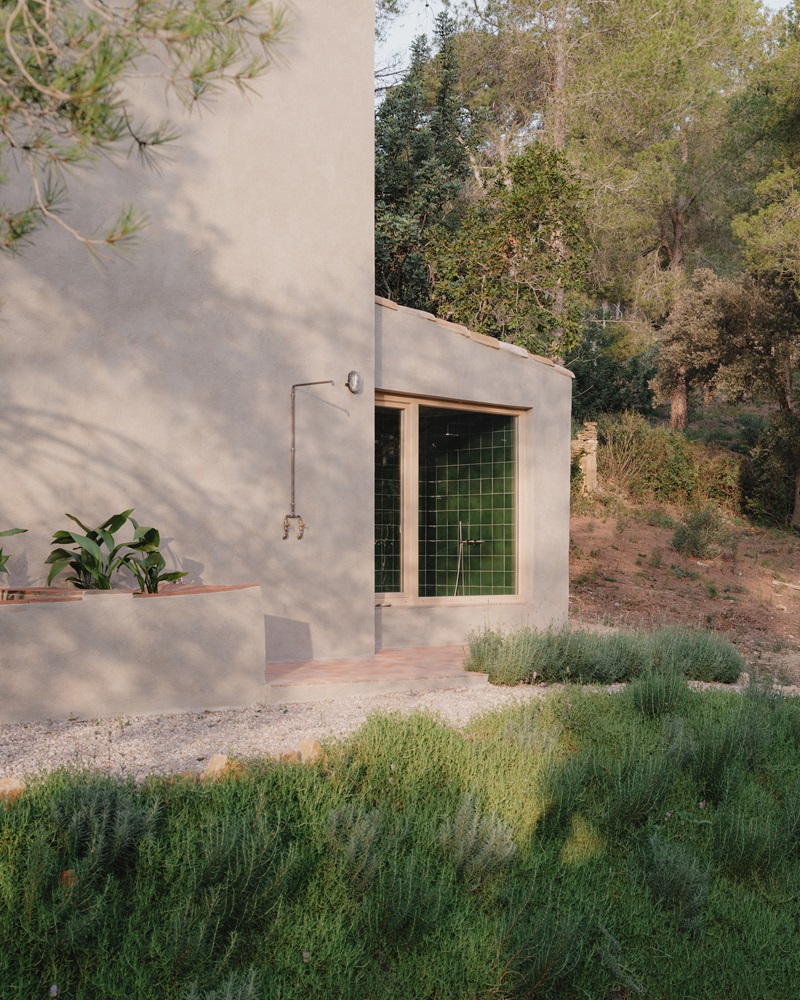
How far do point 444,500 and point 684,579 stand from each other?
7.10 metres

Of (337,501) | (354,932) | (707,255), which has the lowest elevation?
(354,932)

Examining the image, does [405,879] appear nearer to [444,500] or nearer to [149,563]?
[149,563]

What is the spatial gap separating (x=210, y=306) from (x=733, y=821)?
4.50 meters

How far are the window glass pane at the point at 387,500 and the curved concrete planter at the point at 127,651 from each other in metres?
2.27

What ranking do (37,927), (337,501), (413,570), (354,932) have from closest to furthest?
(37,927)
(354,932)
(337,501)
(413,570)

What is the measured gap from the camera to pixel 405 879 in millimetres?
3248

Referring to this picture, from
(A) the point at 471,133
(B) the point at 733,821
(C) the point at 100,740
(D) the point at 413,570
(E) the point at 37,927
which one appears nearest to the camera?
(E) the point at 37,927

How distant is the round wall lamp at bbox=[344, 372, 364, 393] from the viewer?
716 centimetres

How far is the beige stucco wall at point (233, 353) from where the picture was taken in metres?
5.80

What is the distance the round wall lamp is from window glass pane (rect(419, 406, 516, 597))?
1.02 m

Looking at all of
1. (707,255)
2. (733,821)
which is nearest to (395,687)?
(733,821)

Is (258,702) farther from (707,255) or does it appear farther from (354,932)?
(707,255)

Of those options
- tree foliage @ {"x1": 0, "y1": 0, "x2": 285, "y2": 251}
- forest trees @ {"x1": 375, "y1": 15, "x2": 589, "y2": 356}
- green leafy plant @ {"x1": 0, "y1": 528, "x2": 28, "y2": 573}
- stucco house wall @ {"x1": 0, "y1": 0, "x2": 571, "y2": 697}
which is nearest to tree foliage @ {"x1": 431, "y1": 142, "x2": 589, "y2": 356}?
forest trees @ {"x1": 375, "y1": 15, "x2": 589, "y2": 356}

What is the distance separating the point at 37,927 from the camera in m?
2.87
